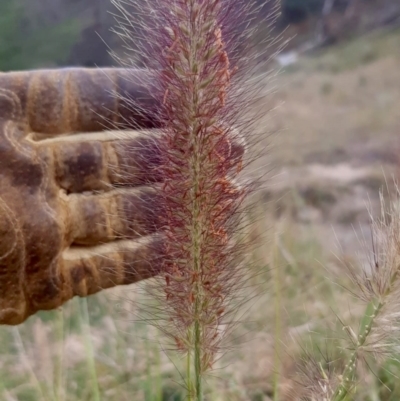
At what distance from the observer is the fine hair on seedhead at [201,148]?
0.50m

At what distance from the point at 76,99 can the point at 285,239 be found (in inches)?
50.5

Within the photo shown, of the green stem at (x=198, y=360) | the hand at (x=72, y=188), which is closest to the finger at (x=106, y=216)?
the hand at (x=72, y=188)

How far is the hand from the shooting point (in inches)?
24.6

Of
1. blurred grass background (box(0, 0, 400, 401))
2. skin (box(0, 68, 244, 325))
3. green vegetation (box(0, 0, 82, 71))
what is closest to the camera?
skin (box(0, 68, 244, 325))

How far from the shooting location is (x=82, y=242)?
2.30ft

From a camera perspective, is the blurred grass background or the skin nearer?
the skin

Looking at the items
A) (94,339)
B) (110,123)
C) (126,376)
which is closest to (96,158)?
(110,123)

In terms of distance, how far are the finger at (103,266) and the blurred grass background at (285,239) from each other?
0.04 m

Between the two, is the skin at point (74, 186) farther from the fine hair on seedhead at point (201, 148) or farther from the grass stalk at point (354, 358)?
the grass stalk at point (354, 358)

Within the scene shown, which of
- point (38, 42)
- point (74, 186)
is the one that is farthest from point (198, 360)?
point (38, 42)

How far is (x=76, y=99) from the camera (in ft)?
2.15

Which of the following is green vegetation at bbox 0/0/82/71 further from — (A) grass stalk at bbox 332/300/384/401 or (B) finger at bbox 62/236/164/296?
(A) grass stalk at bbox 332/300/384/401

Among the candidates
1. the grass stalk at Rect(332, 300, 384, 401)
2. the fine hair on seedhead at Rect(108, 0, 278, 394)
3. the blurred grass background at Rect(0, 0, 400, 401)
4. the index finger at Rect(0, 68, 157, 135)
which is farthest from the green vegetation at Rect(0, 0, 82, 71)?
the grass stalk at Rect(332, 300, 384, 401)

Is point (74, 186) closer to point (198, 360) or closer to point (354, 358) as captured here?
point (198, 360)
